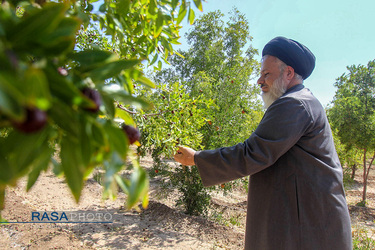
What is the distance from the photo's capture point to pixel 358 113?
10.1m

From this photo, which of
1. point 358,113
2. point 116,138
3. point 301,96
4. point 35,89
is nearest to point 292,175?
point 301,96

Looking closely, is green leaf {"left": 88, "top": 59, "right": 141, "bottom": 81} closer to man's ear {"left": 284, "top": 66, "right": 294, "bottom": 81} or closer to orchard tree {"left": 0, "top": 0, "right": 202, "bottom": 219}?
orchard tree {"left": 0, "top": 0, "right": 202, "bottom": 219}

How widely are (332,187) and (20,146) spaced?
1.69 metres

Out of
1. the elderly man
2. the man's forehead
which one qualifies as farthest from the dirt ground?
the man's forehead

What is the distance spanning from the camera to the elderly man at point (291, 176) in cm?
153

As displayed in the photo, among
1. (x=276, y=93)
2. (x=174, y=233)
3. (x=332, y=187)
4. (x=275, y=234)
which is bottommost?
(x=174, y=233)

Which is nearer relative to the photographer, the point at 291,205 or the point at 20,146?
the point at 20,146

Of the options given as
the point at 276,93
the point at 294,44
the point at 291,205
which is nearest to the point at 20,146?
the point at 291,205

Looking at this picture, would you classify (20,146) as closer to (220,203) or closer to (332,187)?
(332,187)

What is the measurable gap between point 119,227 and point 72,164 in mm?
5414

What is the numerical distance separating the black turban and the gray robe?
363 mm

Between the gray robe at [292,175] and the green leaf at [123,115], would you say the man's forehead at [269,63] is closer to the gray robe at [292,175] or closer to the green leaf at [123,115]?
the gray robe at [292,175]

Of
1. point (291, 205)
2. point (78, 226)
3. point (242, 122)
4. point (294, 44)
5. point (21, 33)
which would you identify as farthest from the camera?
point (242, 122)

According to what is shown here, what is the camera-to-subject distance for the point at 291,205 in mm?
1574
